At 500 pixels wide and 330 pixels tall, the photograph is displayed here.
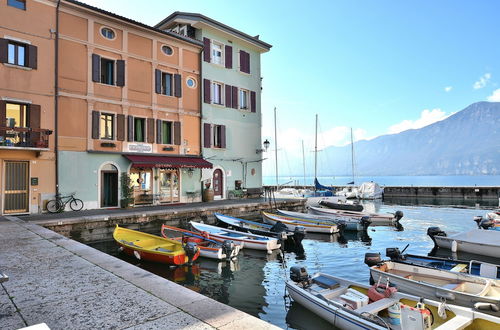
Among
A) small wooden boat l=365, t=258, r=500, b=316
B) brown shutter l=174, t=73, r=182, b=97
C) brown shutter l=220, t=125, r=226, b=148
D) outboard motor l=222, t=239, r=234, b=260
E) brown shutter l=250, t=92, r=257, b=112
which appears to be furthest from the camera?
brown shutter l=250, t=92, r=257, b=112

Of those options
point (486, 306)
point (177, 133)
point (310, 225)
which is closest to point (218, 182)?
point (177, 133)

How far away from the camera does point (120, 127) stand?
808 inches

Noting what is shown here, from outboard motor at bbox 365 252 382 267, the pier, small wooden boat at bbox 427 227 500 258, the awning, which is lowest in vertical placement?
small wooden boat at bbox 427 227 500 258

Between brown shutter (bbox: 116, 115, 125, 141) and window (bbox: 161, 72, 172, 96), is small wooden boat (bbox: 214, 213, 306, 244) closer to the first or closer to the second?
brown shutter (bbox: 116, 115, 125, 141)

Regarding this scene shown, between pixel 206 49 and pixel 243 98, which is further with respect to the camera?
pixel 243 98

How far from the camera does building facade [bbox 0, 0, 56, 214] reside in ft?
53.6

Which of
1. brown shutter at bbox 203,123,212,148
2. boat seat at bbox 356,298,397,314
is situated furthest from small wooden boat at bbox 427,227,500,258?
brown shutter at bbox 203,123,212,148

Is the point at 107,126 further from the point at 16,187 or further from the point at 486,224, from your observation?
the point at 486,224

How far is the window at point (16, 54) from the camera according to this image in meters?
16.8

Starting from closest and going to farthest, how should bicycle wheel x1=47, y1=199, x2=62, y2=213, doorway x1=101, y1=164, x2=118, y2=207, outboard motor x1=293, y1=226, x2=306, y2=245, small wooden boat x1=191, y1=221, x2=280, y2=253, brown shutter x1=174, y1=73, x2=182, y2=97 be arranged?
small wooden boat x1=191, y1=221, x2=280, y2=253
outboard motor x1=293, y1=226, x2=306, y2=245
bicycle wheel x1=47, y1=199, x2=62, y2=213
doorway x1=101, y1=164, x2=118, y2=207
brown shutter x1=174, y1=73, x2=182, y2=97

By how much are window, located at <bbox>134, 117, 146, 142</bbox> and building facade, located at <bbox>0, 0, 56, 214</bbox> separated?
16.3 feet

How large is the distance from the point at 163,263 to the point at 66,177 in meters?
10.2

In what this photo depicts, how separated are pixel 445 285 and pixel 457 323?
10.0ft

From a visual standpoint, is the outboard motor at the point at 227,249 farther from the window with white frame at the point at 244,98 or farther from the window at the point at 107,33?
the window with white frame at the point at 244,98
